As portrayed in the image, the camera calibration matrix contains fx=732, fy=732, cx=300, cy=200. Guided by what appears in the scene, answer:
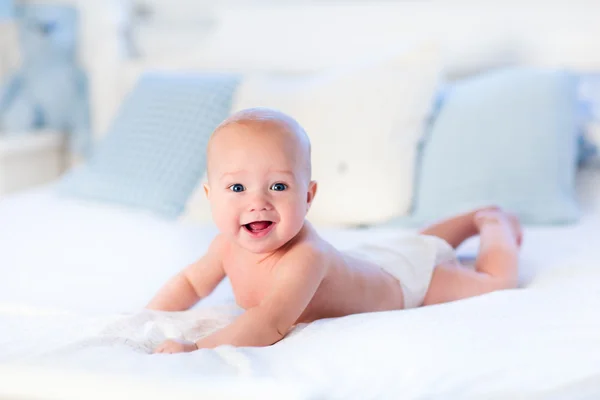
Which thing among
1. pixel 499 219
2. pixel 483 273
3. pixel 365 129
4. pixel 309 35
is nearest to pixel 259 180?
pixel 483 273

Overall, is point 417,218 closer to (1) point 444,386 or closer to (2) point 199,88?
(2) point 199,88

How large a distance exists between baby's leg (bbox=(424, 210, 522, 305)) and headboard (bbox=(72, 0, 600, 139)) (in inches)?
28.8

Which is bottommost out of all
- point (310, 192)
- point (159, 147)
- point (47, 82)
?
point (310, 192)

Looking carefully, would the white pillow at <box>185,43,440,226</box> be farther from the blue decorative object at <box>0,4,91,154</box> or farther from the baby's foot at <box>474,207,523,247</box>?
the blue decorative object at <box>0,4,91,154</box>

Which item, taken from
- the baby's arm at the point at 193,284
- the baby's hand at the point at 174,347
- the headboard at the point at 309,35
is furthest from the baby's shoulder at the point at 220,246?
the headboard at the point at 309,35

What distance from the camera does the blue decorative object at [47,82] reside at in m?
2.54

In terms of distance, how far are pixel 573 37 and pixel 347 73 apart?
0.65 m

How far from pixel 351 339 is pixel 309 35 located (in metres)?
1.52

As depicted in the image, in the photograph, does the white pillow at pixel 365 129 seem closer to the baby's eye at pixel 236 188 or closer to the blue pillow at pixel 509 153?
the blue pillow at pixel 509 153

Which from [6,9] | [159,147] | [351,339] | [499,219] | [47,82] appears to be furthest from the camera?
[47,82]

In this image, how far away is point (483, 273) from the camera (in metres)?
1.16

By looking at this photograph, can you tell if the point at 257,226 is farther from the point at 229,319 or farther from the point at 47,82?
the point at 47,82

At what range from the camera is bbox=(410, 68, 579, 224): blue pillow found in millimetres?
1586

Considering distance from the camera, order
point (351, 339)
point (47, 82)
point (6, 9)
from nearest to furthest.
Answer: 1. point (351, 339)
2. point (6, 9)
3. point (47, 82)
